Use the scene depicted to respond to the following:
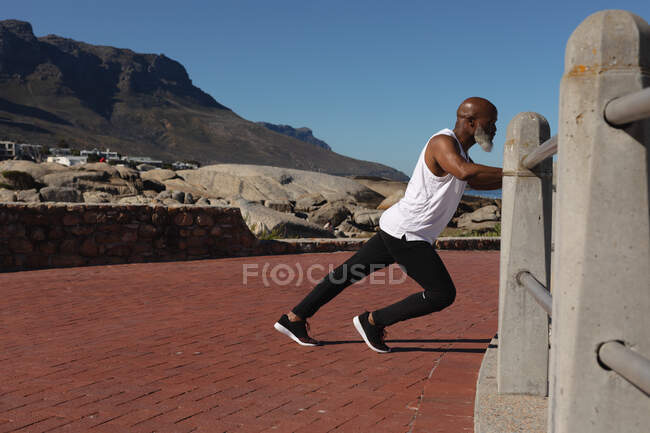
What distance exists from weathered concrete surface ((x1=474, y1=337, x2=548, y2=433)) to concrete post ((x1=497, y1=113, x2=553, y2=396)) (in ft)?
0.19

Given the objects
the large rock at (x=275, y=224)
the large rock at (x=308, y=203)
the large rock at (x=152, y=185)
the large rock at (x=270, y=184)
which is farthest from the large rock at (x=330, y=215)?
the large rock at (x=152, y=185)

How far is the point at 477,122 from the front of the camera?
365cm

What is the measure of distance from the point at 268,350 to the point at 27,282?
4646 millimetres

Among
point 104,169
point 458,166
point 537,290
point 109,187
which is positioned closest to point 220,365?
point 458,166

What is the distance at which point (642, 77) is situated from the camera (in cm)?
124

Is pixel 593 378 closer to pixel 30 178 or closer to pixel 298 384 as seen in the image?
pixel 298 384

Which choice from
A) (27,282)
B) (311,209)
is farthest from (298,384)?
(311,209)

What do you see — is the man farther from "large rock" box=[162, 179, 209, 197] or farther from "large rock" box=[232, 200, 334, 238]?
"large rock" box=[162, 179, 209, 197]

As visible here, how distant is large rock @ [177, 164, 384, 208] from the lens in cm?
2603

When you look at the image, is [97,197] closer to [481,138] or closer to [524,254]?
[481,138]

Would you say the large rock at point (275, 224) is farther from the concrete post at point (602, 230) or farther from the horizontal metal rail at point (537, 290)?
the concrete post at point (602, 230)

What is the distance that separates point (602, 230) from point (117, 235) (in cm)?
931

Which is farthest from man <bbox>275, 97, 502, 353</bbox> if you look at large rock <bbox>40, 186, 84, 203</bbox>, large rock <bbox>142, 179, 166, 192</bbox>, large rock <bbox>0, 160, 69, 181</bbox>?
large rock <bbox>0, 160, 69, 181</bbox>

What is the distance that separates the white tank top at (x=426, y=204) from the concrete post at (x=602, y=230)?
7.42 ft
